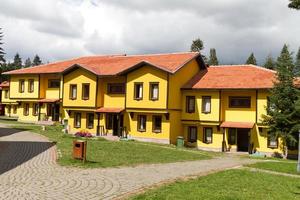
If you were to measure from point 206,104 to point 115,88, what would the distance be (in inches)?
405

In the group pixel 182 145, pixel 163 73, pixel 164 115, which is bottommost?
pixel 182 145

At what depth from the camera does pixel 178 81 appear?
4262 cm

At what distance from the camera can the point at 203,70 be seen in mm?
46781

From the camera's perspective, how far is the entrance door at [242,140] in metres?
40.4

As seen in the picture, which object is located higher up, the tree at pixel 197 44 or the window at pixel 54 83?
the tree at pixel 197 44

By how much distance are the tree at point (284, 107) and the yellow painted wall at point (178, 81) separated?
9.10m

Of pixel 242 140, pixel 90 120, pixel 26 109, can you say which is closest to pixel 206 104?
pixel 242 140

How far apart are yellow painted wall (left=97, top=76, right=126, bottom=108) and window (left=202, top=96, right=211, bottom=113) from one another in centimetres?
851

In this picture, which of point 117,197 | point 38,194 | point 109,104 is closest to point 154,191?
point 117,197

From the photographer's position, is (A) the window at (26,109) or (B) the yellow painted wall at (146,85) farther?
(A) the window at (26,109)

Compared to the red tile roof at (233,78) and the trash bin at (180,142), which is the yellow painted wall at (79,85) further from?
the trash bin at (180,142)

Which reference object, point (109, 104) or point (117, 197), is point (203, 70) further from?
point (117, 197)

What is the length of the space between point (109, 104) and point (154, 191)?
108 ft

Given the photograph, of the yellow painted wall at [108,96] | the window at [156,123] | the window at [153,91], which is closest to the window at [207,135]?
the window at [156,123]
